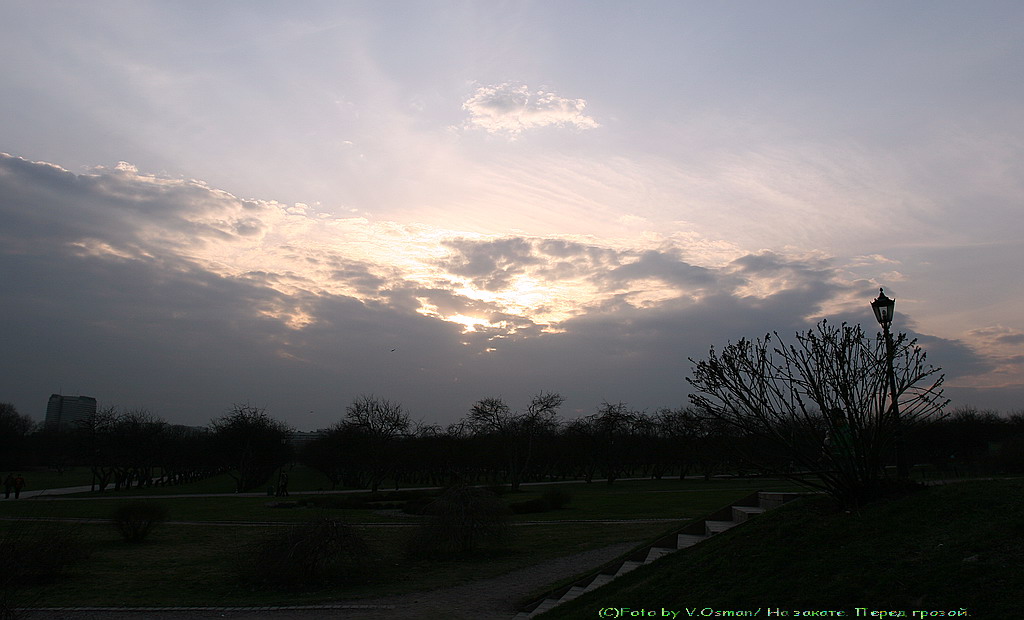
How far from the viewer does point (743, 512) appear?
1095cm

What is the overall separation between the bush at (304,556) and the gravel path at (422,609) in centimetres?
189

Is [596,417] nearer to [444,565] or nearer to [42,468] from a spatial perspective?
[444,565]

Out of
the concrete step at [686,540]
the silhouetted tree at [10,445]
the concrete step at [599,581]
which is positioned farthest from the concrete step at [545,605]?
the silhouetted tree at [10,445]

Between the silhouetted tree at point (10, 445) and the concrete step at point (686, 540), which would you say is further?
the silhouetted tree at point (10, 445)

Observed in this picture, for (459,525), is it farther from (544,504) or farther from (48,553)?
(544,504)

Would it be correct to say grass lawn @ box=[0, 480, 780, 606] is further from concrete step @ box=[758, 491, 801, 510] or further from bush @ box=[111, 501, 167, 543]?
concrete step @ box=[758, 491, 801, 510]

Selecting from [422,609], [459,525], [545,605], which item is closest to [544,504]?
[459,525]

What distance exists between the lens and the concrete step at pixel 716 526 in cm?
1060

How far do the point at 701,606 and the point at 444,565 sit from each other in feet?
33.3

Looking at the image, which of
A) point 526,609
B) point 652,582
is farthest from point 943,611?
point 526,609

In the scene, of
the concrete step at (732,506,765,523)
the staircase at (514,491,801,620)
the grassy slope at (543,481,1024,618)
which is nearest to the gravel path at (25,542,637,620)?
the staircase at (514,491,801,620)

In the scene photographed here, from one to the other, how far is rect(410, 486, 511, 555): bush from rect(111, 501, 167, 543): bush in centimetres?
944

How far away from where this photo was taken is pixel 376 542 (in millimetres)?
19359

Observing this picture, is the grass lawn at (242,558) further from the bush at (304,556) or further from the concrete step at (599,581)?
the concrete step at (599,581)
